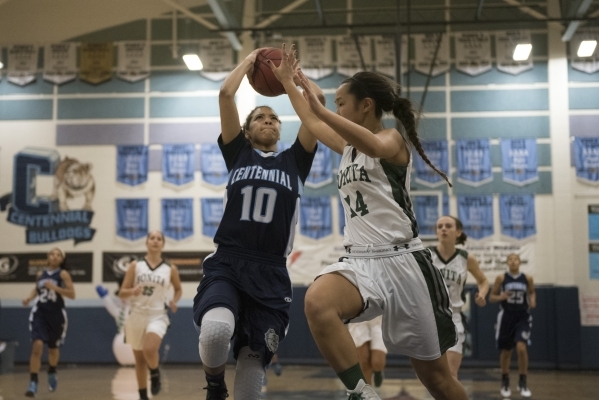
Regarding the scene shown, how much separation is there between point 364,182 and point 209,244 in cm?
946

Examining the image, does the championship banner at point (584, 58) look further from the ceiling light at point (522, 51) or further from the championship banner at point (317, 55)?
the championship banner at point (317, 55)

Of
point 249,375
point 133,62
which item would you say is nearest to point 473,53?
point 133,62

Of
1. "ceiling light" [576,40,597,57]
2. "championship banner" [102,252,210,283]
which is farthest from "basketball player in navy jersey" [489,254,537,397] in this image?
"championship banner" [102,252,210,283]

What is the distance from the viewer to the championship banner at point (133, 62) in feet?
43.0

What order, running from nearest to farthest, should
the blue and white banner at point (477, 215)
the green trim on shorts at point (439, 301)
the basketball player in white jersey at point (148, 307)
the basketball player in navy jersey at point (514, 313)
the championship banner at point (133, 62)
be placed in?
the green trim on shorts at point (439, 301) < the basketball player in white jersey at point (148, 307) < the basketball player in navy jersey at point (514, 313) < the blue and white banner at point (477, 215) < the championship banner at point (133, 62)

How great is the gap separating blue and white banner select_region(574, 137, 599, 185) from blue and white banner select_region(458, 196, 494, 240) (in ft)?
5.31

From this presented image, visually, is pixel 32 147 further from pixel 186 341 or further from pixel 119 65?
pixel 186 341

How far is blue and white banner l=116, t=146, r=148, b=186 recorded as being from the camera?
42.2 ft

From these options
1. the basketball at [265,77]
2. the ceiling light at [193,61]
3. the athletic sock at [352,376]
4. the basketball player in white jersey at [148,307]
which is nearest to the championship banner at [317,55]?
the ceiling light at [193,61]

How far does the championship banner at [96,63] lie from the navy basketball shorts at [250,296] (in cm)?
1016

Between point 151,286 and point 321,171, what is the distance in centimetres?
560

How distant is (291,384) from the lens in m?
9.75

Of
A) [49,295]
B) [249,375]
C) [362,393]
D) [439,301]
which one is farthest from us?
[49,295]

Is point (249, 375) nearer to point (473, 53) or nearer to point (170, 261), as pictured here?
point (170, 261)
